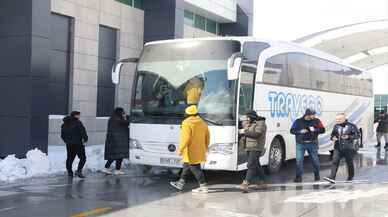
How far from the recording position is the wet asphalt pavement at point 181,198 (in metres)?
8.72

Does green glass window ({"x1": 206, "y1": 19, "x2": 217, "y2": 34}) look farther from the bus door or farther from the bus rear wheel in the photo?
the bus door

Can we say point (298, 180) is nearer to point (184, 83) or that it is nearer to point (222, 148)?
point (222, 148)

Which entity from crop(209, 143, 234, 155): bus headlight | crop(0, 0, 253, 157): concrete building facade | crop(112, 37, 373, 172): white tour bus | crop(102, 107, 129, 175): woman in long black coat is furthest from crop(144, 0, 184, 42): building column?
crop(209, 143, 234, 155): bus headlight

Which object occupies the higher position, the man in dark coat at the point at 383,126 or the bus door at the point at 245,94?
the bus door at the point at 245,94

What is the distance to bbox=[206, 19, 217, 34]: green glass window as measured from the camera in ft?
99.6

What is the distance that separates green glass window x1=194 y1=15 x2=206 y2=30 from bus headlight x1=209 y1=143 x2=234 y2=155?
1806 cm

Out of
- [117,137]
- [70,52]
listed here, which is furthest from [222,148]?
[70,52]

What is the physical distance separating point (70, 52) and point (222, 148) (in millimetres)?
9708

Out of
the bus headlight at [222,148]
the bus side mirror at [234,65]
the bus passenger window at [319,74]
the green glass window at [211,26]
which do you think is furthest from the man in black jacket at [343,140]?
the green glass window at [211,26]

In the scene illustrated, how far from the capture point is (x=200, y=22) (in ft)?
96.3

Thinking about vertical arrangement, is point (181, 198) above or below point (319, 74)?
below

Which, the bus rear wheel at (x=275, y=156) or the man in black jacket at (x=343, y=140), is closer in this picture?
the man in black jacket at (x=343, y=140)

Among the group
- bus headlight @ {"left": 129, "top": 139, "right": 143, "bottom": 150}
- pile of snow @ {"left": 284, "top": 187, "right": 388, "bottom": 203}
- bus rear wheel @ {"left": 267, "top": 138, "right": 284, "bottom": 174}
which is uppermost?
bus headlight @ {"left": 129, "top": 139, "right": 143, "bottom": 150}

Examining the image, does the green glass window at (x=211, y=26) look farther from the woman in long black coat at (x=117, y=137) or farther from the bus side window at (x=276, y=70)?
the woman in long black coat at (x=117, y=137)
